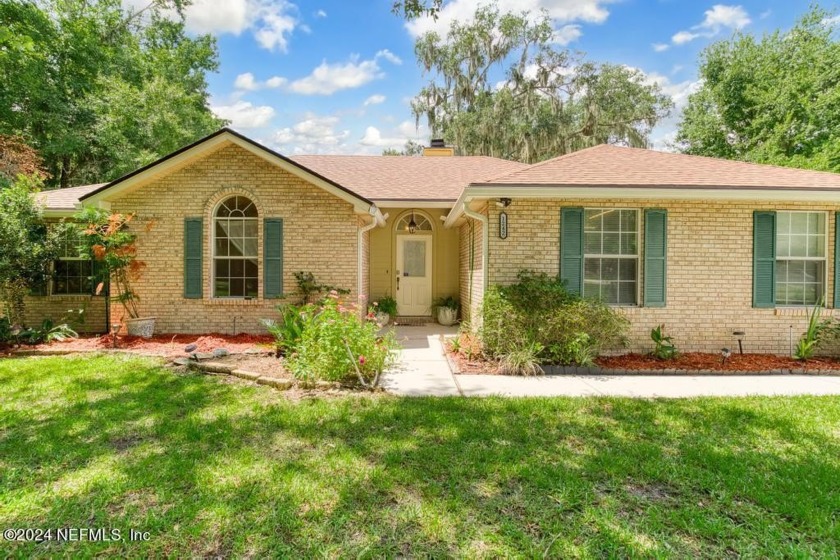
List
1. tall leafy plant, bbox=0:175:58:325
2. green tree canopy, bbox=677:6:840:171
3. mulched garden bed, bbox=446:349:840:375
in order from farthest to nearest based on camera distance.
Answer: green tree canopy, bbox=677:6:840:171 < tall leafy plant, bbox=0:175:58:325 < mulched garden bed, bbox=446:349:840:375

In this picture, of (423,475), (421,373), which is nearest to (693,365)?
(421,373)

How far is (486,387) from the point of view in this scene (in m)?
5.43

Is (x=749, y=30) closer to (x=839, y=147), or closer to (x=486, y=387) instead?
(x=839, y=147)

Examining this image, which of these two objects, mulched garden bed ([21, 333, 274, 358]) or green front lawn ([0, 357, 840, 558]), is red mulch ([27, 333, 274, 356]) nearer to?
mulched garden bed ([21, 333, 274, 358])

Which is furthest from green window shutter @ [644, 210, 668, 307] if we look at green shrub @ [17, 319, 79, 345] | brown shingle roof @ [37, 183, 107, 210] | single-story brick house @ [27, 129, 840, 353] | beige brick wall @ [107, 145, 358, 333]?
brown shingle roof @ [37, 183, 107, 210]

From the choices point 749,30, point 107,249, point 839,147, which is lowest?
point 107,249

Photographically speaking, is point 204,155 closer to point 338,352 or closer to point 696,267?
point 338,352

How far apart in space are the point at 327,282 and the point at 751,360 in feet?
25.2

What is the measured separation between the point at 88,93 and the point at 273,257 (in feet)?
49.2

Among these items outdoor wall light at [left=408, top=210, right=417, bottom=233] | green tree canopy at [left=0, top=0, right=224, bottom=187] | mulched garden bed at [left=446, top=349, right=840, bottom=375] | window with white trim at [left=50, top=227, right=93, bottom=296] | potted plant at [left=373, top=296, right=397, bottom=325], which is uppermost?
green tree canopy at [left=0, top=0, right=224, bottom=187]

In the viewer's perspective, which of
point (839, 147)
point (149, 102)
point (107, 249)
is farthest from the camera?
point (149, 102)

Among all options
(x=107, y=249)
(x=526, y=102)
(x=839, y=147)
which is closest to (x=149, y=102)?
(x=107, y=249)

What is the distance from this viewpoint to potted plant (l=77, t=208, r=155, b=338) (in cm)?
755

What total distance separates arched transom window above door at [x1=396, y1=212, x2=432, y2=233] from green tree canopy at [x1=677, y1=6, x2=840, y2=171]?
14.3 m
